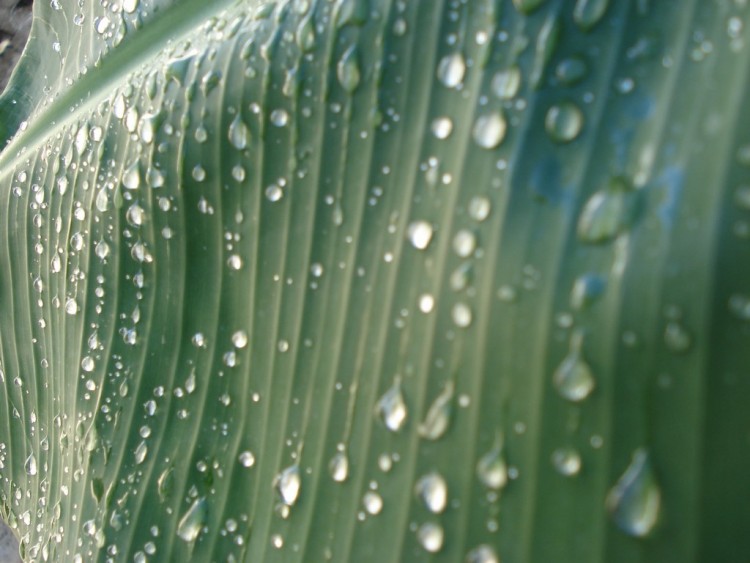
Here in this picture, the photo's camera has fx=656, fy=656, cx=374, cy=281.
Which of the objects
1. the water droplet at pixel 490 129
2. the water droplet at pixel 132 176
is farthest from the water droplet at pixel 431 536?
the water droplet at pixel 132 176

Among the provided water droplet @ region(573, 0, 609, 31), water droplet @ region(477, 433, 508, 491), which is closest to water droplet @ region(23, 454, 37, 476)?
water droplet @ region(477, 433, 508, 491)

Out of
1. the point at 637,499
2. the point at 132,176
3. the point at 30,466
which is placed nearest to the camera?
the point at 637,499

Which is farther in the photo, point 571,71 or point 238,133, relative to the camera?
point 238,133

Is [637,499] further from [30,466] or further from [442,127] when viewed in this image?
[30,466]

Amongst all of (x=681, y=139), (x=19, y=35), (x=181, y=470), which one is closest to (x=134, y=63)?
(x=181, y=470)

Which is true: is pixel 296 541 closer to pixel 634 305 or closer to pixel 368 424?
pixel 368 424

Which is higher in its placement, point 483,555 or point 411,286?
point 411,286

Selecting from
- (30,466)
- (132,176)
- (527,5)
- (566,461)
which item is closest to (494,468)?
(566,461)

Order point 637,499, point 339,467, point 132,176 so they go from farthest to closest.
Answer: point 132,176 < point 339,467 < point 637,499
